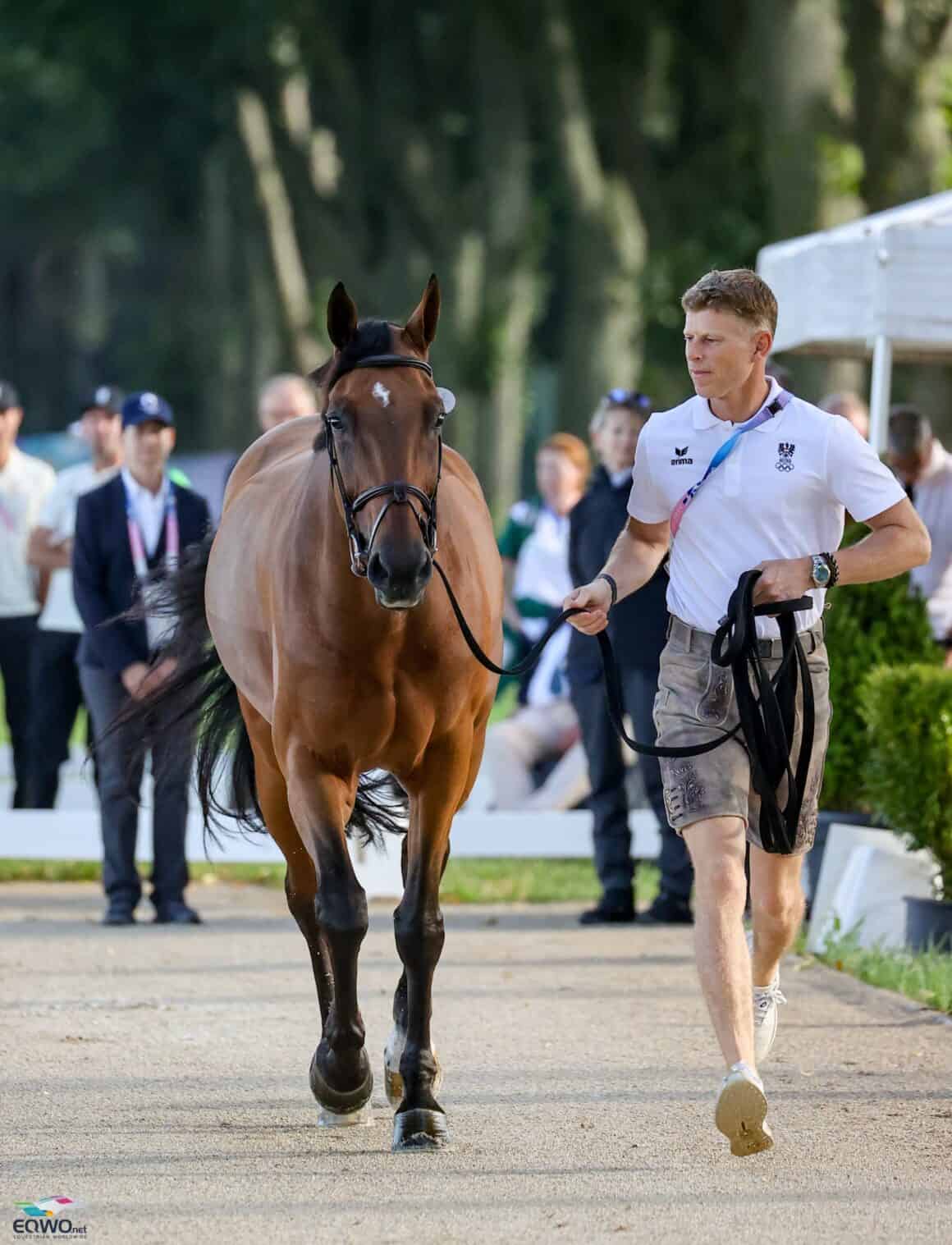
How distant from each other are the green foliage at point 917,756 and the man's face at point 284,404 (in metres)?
3.41

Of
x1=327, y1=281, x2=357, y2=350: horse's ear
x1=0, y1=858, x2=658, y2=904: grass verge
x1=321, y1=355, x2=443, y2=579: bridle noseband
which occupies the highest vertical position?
x1=327, y1=281, x2=357, y2=350: horse's ear

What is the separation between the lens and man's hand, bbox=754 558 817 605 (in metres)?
6.04

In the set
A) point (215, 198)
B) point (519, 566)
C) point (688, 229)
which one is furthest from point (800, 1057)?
point (215, 198)

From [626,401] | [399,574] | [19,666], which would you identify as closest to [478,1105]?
[399,574]

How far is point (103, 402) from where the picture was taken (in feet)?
40.0

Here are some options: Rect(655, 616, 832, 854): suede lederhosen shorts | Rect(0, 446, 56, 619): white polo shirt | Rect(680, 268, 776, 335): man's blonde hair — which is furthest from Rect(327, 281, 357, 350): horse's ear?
Rect(0, 446, 56, 619): white polo shirt

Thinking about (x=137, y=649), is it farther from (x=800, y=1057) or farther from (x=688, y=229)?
(x=688, y=229)

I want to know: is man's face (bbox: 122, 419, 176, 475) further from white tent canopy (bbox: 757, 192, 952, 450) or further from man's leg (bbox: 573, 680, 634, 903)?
white tent canopy (bbox: 757, 192, 952, 450)

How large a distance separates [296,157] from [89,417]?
2051 cm

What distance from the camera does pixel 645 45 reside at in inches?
1081

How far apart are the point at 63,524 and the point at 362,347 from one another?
20.5 ft

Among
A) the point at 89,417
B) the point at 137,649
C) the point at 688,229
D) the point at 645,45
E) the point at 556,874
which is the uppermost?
the point at 645,45

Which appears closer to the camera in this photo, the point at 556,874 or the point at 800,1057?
the point at 800,1057

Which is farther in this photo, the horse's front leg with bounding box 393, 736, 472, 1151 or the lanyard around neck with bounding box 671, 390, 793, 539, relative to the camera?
the horse's front leg with bounding box 393, 736, 472, 1151
